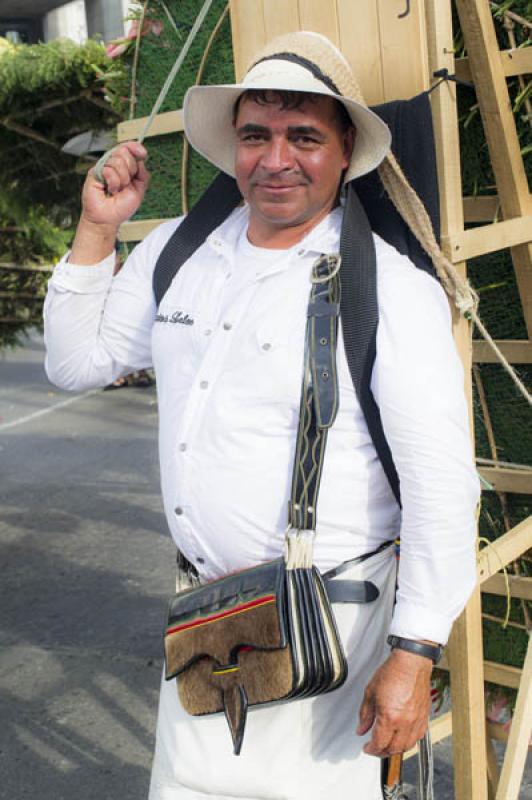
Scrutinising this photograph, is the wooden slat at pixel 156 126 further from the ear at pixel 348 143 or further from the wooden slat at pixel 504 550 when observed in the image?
the wooden slat at pixel 504 550

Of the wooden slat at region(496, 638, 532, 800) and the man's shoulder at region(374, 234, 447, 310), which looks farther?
the wooden slat at region(496, 638, 532, 800)

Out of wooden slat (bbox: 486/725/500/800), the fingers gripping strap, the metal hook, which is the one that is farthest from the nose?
wooden slat (bbox: 486/725/500/800)

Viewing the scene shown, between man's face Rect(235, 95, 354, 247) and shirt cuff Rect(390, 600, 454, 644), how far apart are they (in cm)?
74

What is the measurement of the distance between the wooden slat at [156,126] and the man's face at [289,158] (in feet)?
2.98

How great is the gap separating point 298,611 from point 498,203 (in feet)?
3.32

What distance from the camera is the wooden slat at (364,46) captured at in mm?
2102

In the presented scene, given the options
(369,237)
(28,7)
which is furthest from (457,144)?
(28,7)

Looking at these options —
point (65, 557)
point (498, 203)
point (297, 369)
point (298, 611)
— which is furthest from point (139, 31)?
point (65, 557)

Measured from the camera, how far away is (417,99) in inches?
79.3

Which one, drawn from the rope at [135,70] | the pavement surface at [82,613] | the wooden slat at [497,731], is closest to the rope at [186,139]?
the rope at [135,70]

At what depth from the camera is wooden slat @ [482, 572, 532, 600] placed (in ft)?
8.62

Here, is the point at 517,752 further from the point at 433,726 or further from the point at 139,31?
the point at 139,31

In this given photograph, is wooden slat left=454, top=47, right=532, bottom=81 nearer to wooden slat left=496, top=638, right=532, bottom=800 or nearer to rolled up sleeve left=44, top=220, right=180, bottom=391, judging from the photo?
rolled up sleeve left=44, top=220, right=180, bottom=391

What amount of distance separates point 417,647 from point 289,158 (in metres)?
0.89
